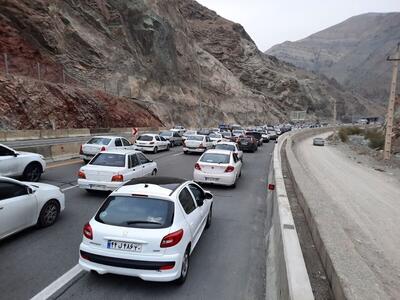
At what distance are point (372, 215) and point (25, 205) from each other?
481 inches

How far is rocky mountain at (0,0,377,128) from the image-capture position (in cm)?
3925

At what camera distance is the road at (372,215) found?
25.1 ft

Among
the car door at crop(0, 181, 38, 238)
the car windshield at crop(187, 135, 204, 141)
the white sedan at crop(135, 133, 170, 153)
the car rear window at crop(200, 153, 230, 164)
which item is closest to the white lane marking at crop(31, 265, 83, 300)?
the car door at crop(0, 181, 38, 238)

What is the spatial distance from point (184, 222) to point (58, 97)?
36.4 meters

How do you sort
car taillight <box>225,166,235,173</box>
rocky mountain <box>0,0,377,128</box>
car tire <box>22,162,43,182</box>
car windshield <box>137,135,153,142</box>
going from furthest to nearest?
rocky mountain <box>0,0,377,128</box>
car windshield <box>137,135,153,142</box>
car taillight <box>225,166,235,173</box>
car tire <box>22,162,43,182</box>

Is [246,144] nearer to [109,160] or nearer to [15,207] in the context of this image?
[109,160]

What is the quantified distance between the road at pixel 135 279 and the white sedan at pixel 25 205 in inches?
10.0

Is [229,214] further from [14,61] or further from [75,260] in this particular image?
[14,61]

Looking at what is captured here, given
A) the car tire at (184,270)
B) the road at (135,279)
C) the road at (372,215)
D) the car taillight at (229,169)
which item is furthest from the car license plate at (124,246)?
the car taillight at (229,169)

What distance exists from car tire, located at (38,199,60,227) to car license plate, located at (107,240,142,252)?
320 cm

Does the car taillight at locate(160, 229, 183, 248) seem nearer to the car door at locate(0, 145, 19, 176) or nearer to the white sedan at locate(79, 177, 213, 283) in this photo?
the white sedan at locate(79, 177, 213, 283)

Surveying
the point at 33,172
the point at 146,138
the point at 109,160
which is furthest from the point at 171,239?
the point at 146,138

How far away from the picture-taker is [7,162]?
38.5ft

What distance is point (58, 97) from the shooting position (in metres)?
38.3
